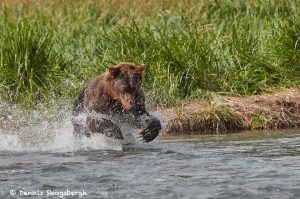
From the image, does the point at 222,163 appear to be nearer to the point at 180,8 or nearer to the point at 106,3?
the point at 180,8

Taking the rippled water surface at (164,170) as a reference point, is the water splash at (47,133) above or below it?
above

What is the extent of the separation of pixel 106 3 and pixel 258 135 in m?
13.6

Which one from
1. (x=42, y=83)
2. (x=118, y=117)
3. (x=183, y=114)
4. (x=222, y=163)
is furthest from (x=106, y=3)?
(x=222, y=163)

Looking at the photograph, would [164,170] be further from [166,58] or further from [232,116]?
[166,58]

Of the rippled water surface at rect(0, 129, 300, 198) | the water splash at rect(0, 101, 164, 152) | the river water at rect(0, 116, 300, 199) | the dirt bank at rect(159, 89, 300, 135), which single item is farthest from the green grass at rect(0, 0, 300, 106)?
the rippled water surface at rect(0, 129, 300, 198)

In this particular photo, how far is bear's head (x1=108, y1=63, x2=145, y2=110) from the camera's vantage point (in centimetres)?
1173

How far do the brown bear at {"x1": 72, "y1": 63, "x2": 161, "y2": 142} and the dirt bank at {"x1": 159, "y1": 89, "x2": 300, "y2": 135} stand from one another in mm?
2422

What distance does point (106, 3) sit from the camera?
2658 centimetres

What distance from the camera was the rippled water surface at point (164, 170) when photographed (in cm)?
860

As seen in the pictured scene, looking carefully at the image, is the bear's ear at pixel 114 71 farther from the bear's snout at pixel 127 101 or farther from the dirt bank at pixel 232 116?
the dirt bank at pixel 232 116

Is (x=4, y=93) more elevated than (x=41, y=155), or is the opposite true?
(x=4, y=93)

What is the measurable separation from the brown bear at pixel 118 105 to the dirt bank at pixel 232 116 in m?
2.42
